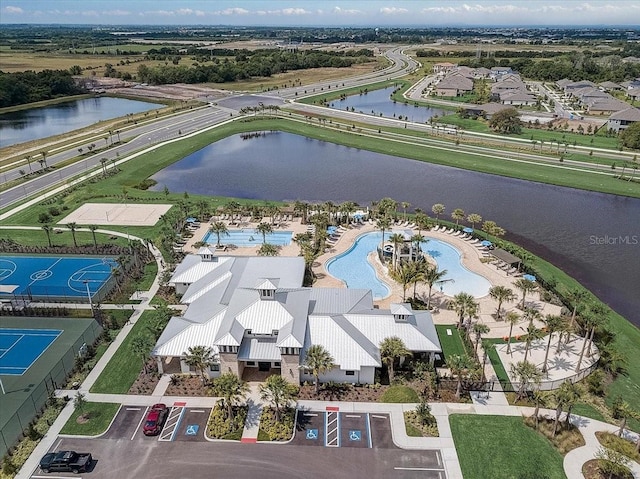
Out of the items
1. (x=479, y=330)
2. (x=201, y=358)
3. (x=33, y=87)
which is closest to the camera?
(x=201, y=358)

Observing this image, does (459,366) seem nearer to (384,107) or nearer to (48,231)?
(48,231)

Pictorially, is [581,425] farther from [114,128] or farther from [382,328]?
[114,128]

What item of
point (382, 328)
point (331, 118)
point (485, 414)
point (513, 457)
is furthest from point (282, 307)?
point (331, 118)

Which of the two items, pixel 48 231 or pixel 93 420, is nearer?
pixel 93 420

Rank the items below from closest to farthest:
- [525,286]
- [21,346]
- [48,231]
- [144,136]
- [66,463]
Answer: [66,463] < [21,346] < [525,286] < [48,231] < [144,136]

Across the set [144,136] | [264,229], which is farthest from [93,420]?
[144,136]

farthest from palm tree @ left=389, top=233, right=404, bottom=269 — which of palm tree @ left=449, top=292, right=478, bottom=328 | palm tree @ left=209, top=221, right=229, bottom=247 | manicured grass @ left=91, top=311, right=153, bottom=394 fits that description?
manicured grass @ left=91, top=311, right=153, bottom=394
